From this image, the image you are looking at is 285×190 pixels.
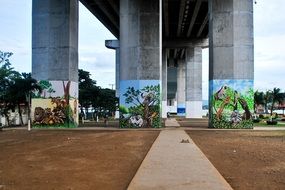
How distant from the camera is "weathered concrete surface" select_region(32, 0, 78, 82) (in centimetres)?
4356

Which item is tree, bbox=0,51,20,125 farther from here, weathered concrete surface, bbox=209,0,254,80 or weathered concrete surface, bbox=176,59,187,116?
weathered concrete surface, bbox=176,59,187,116

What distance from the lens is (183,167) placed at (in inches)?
563

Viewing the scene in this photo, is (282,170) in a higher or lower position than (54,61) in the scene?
lower

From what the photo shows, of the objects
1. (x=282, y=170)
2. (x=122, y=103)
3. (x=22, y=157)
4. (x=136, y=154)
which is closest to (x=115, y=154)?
(x=136, y=154)

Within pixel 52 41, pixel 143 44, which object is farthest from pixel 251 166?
pixel 52 41

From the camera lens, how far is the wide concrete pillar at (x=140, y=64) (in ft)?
140

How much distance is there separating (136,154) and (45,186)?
819 centimetres

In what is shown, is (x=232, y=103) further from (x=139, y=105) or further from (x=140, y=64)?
(x=140, y=64)

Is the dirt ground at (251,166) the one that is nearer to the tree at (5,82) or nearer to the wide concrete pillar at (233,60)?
the wide concrete pillar at (233,60)

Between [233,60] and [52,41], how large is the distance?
53.4 feet

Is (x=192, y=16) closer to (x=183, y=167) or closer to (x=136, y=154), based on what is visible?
(x=136, y=154)

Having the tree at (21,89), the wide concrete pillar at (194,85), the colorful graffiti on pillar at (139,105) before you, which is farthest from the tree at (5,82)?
the wide concrete pillar at (194,85)

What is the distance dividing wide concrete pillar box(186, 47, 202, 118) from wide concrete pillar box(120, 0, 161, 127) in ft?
149

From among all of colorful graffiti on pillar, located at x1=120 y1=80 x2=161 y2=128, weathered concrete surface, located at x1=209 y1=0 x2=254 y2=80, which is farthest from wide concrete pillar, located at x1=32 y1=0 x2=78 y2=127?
weathered concrete surface, located at x1=209 y1=0 x2=254 y2=80
